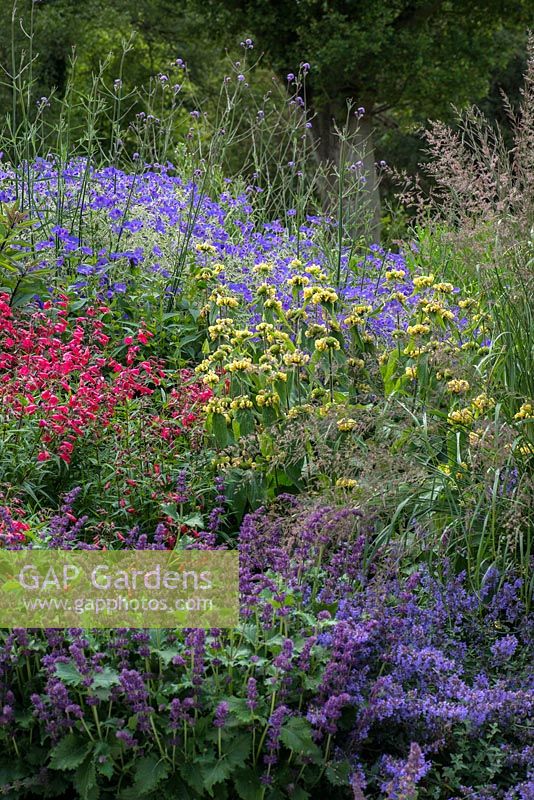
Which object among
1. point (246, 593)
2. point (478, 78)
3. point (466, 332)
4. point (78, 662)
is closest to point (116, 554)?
point (246, 593)

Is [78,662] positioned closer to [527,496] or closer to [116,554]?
[116,554]

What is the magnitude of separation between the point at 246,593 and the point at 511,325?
1.50 m

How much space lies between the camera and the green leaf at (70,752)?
2.19m

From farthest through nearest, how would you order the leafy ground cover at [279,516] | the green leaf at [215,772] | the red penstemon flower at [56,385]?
the red penstemon flower at [56,385], the leafy ground cover at [279,516], the green leaf at [215,772]

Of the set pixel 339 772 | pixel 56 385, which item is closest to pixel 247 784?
pixel 339 772

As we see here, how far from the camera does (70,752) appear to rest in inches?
87.7

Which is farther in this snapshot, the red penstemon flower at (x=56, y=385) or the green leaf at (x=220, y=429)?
the green leaf at (x=220, y=429)

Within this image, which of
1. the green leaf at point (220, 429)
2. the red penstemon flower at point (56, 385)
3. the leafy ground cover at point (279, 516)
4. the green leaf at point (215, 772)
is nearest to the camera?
the green leaf at point (215, 772)

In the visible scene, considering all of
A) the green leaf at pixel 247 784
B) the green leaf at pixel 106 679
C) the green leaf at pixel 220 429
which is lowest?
the green leaf at pixel 247 784

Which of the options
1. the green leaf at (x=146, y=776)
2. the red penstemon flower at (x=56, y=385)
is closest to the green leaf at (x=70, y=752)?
the green leaf at (x=146, y=776)

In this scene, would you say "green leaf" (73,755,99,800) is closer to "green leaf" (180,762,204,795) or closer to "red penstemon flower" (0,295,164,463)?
"green leaf" (180,762,204,795)

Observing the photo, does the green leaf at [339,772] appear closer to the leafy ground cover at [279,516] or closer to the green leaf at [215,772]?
the leafy ground cover at [279,516]

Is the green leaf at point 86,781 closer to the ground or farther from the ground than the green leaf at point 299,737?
closer to the ground

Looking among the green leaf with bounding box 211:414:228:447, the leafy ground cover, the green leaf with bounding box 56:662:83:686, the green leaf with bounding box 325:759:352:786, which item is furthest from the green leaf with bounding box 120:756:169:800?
the green leaf with bounding box 211:414:228:447
